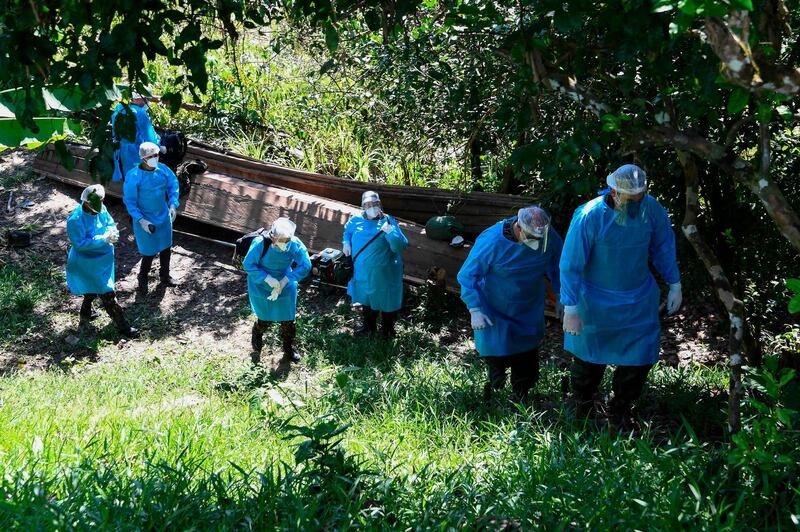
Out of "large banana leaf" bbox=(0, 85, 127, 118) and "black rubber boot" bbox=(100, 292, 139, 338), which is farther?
"black rubber boot" bbox=(100, 292, 139, 338)

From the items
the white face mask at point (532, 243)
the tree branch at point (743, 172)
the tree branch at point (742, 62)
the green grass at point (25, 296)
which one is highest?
the tree branch at point (742, 62)

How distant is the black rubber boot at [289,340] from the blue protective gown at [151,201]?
259 centimetres

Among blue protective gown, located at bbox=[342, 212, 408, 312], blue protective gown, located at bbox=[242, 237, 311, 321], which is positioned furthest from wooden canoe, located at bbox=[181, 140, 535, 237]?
blue protective gown, located at bbox=[242, 237, 311, 321]

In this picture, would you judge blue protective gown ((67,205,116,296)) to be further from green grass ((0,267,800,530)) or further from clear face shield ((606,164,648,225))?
clear face shield ((606,164,648,225))

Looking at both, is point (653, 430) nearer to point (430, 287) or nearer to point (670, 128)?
point (670, 128)

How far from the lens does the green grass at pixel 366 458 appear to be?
4.41 meters

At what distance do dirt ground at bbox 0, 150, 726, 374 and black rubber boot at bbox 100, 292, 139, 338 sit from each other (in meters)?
0.10

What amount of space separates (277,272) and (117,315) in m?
2.07

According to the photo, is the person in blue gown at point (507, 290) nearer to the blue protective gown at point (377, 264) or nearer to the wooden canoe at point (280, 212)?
the blue protective gown at point (377, 264)

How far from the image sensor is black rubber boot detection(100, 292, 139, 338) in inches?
383

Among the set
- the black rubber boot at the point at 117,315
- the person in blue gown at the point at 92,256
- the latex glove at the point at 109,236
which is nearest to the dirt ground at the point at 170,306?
the black rubber boot at the point at 117,315

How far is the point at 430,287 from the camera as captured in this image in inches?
408

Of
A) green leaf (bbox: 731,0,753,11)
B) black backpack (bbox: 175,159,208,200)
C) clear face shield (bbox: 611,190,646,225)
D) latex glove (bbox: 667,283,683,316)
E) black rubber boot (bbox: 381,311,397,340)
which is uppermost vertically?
green leaf (bbox: 731,0,753,11)

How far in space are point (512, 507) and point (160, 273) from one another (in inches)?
301
